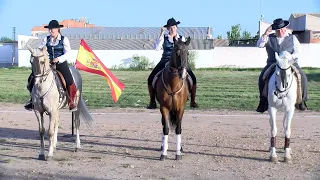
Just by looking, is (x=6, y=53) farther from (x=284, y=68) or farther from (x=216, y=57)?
(x=284, y=68)

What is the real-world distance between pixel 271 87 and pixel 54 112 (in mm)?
4405

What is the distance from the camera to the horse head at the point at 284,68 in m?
10.4

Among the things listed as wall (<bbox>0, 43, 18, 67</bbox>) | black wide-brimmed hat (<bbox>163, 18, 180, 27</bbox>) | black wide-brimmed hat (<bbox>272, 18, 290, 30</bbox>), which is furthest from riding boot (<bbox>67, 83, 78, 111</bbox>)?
wall (<bbox>0, 43, 18, 67</bbox>)

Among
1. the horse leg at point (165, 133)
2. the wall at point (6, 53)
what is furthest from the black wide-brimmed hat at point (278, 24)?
the wall at point (6, 53)

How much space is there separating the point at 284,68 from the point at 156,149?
352cm

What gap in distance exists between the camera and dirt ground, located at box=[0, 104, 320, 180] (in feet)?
32.0

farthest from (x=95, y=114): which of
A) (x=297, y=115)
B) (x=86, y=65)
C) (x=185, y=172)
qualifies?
(x=185, y=172)

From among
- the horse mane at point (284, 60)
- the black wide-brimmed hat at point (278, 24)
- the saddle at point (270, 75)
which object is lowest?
the saddle at point (270, 75)

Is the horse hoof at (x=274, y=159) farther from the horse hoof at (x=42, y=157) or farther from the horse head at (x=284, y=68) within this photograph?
the horse hoof at (x=42, y=157)

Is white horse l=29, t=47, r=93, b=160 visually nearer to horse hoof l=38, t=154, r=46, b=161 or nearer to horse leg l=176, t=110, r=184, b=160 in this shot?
horse hoof l=38, t=154, r=46, b=161

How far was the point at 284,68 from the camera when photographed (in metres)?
10.4

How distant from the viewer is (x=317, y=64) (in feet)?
206

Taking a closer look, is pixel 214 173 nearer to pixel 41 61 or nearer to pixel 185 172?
pixel 185 172

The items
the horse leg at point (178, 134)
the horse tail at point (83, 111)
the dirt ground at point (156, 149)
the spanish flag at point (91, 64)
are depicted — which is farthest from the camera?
the spanish flag at point (91, 64)
